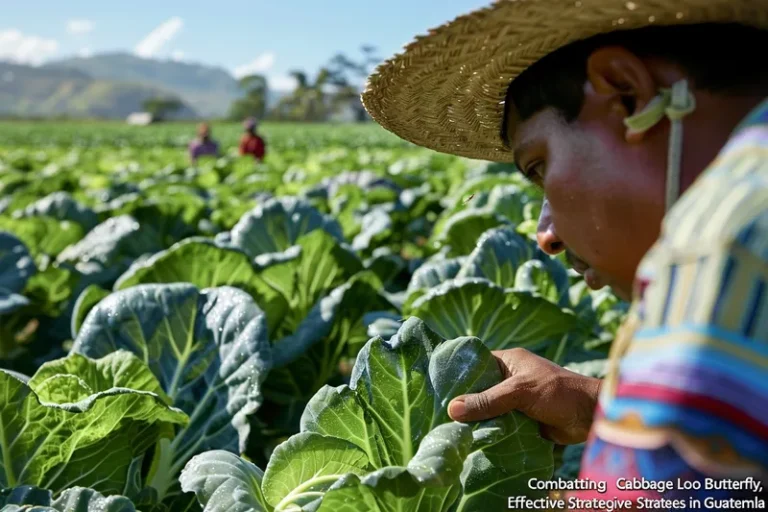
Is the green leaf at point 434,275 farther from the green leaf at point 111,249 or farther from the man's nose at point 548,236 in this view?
the green leaf at point 111,249

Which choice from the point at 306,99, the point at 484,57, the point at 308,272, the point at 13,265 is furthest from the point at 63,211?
the point at 306,99

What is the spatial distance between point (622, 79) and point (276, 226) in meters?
2.48

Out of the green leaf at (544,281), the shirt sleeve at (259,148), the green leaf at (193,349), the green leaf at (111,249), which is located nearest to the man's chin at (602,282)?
the green leaf at (193,349)

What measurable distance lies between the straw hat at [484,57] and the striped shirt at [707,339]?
0.93ft

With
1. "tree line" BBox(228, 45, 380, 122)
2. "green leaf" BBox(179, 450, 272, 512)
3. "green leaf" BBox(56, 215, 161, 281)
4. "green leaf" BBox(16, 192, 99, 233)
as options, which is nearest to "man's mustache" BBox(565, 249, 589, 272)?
"green leaf" BBox(179, 450, 272, 512)

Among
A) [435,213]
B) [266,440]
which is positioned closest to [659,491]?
[266,440]

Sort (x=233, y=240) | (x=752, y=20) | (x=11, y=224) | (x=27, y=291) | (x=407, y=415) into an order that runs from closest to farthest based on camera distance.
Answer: (x=752, y=20) → (x=407, y=415) → (x=233, y=240) → (x=27, y=291) → (x=11, y=224)

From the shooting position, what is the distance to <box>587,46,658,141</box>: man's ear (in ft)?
3.04

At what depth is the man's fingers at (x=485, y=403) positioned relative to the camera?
1319mm

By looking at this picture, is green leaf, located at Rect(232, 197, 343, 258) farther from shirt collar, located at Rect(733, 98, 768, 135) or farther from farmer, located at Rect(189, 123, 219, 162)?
farmer, located at Rect(189, 123, 219, 162)

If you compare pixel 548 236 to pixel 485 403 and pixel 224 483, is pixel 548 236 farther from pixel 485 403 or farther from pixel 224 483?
pixel 224 483

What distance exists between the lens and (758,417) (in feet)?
2.10

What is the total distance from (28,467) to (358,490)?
806mm

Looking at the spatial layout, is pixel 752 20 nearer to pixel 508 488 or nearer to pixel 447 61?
pixel 447 61
